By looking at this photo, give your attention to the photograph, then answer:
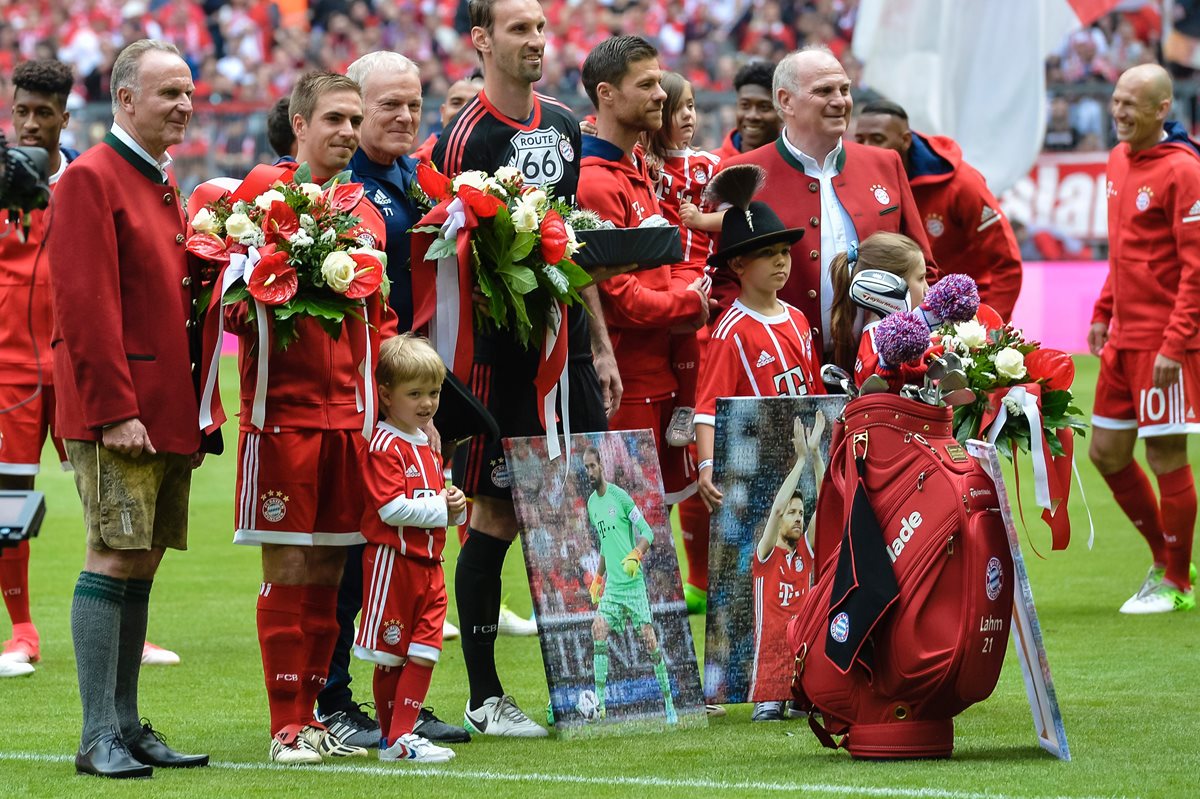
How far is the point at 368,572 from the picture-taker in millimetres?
6086

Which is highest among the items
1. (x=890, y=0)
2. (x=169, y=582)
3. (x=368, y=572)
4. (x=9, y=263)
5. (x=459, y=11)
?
(x=459, y=11)

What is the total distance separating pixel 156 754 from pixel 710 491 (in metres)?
2.18

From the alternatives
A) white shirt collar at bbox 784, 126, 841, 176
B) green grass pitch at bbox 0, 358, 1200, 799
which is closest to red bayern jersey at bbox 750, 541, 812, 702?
green grass pitch at bbox 0, 358, 1200, 799

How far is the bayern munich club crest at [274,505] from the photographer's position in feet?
19.6

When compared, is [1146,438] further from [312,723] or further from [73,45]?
[73,45]

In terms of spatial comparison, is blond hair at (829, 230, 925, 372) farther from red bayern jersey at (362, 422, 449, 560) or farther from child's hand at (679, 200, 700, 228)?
red bayern jersey at (362, 422, 449, 560)

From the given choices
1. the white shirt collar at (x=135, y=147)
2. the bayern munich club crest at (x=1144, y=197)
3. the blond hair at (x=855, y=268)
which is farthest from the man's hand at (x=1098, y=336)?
the white shirt collar at (x=135, y=147)

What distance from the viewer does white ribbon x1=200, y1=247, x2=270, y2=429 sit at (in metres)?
5.86

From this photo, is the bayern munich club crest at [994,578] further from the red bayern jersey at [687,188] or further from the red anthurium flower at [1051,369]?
the red bayern jersey at [687,188]

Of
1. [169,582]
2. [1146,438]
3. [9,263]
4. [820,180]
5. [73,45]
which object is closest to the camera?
[820,180]

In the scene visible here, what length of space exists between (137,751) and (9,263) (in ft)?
11.1

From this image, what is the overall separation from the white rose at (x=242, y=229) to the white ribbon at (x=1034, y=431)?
2.50 m

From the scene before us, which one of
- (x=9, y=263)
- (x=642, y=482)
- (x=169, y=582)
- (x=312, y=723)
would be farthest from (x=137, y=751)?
(x=169, y=582)

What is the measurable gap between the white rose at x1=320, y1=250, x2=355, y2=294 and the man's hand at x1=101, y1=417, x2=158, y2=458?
0.75 metres
